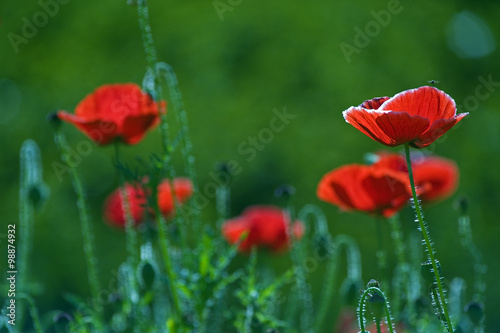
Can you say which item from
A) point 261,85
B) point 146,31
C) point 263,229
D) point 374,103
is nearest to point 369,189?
point 374,103

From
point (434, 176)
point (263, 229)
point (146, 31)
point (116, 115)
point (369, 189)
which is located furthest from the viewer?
point (263, 229)

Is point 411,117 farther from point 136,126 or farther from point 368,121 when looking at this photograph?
point 136,126

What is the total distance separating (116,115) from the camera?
155cm

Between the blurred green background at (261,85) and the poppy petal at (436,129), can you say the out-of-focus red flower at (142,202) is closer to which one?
the poppy petal at (436,129)

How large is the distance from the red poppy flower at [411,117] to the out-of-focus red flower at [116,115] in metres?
0.56

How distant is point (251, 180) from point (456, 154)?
0.98 metres

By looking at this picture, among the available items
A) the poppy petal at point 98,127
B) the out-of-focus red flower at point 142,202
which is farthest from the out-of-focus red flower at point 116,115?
the out-of-focus red flower at point 142,202

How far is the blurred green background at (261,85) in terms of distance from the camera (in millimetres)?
3568

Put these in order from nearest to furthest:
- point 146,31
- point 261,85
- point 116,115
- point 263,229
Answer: point 146,31, point 116,115, point 263,229, point 261,85

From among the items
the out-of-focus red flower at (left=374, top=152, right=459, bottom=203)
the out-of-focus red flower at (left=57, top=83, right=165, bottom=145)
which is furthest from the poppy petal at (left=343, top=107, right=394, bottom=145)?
the out-of-focus red flower at (left=374, top=152, right=459, bottom=203)

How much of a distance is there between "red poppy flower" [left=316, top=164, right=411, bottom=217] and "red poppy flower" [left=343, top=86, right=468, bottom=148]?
0.36 meters

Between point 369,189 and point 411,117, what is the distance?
1.50 ft

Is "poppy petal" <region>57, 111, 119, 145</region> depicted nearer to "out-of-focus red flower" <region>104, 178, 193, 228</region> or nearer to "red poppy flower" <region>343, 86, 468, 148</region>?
"out-of-focus red flower" <region>104, 178, 193, 228</region>

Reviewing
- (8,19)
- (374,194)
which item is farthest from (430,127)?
(8,19)
